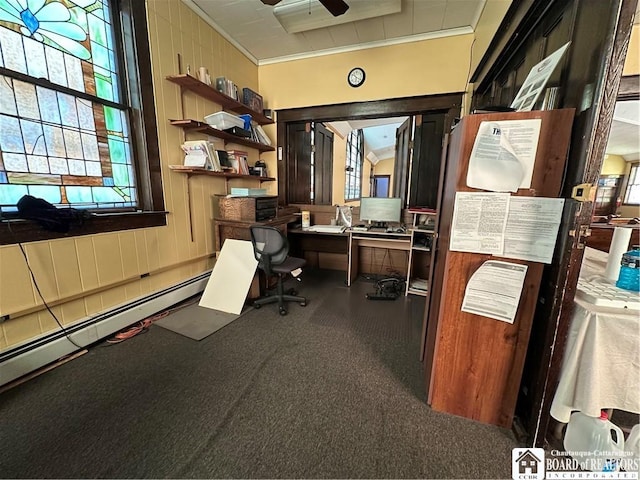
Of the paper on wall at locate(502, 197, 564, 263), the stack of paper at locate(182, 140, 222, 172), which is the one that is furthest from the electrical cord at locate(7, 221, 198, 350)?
the paper on wall at locate(502, 197, 564, 263)

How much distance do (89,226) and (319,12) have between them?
279 centimetres

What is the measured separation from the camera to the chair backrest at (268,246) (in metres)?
2.44

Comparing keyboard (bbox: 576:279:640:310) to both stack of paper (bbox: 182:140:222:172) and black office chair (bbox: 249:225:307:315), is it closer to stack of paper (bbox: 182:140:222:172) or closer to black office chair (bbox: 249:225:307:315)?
black office chair (bbox: 249:225:307:315)

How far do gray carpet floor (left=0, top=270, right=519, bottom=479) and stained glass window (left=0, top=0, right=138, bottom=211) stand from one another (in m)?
1.25

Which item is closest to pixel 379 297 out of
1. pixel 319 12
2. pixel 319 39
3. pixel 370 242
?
pixel 370 242

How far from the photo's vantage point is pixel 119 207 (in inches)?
86.2

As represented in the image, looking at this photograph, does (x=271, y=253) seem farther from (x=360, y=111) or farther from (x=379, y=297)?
(x=360, y=111)

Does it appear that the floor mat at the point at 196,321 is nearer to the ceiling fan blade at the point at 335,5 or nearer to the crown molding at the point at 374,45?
the ceiling fan blade at the point at 335,5

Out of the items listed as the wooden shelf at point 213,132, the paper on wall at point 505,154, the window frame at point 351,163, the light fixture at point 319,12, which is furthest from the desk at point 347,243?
the window frame at point 351,163

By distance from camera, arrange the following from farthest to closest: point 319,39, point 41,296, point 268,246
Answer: point 319,39
point 268,246
point 41,296

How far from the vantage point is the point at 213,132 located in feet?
9.04

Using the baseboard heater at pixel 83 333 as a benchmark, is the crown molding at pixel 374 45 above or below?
above

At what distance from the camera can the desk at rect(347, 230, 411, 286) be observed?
3.12m

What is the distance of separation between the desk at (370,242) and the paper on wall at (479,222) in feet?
6.05
